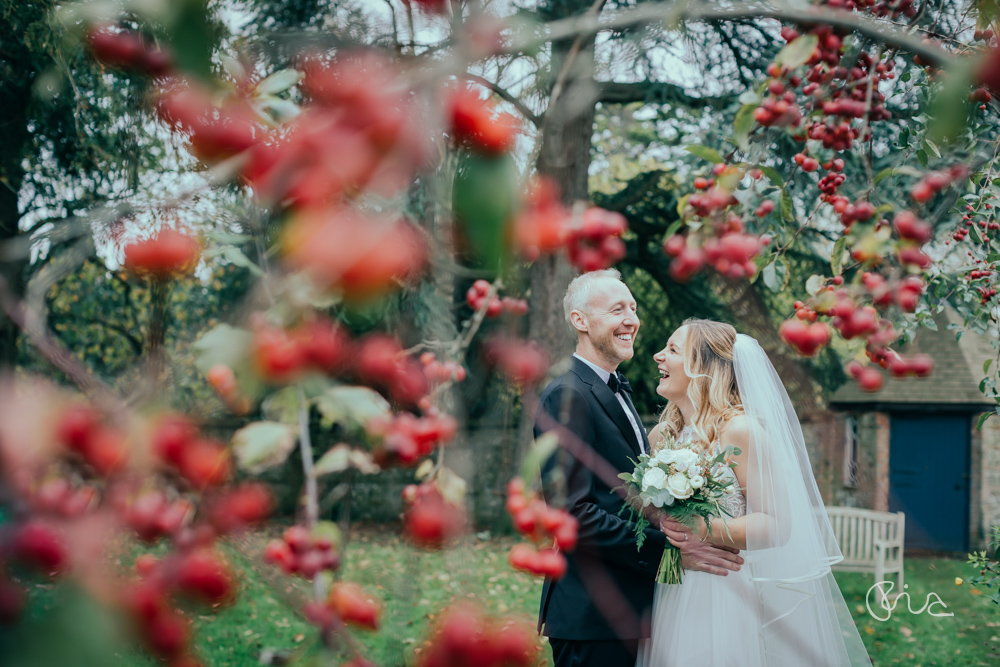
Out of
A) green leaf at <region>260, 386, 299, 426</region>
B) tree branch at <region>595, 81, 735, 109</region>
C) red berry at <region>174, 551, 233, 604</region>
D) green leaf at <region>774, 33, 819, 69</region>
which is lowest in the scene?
red berry at <region>174, 551, 233, 604</region>

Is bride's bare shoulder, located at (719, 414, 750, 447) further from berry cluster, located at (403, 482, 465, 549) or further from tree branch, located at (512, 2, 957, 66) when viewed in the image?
tree branch, located at (512, 2, 957, 66)

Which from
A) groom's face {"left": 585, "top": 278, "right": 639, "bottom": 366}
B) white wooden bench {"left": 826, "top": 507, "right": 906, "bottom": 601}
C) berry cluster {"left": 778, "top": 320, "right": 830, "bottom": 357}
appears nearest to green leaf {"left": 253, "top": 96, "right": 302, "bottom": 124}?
berry cluster {"left": 778, "top": 320, "right": 830, "bottom": 357}

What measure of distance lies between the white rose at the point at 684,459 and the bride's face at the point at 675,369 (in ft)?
1.45

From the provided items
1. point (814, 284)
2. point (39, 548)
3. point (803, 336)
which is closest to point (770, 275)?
point (814, 284)

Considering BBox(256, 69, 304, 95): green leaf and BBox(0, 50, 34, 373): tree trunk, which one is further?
BBox(0, 50, 34, 373): tree trunk

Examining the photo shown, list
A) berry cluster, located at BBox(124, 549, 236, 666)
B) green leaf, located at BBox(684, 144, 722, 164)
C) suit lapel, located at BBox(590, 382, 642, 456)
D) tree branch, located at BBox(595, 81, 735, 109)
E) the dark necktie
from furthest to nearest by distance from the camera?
tree branch, located at BBox(595, 81, 735, 109)
the dark necktie
suit lapel, located at BBox(590, 382, 642, 456)
green leaf, located at BBox(684, 144, 722, 164)
berry cluster, located at BBox(124, 549, 236, 666)

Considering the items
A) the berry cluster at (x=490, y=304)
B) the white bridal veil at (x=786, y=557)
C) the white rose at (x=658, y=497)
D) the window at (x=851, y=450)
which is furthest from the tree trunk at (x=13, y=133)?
the window at (x=851, y=450)

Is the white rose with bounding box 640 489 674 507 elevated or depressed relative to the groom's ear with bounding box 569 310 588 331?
depressed

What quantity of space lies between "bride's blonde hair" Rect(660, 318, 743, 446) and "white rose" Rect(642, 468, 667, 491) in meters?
0.43

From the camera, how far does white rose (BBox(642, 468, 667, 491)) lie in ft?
6.95

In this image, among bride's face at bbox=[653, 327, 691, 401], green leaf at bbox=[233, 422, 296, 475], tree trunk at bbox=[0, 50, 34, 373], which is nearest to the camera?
green leaf at bbox=[233, 422, 296, 475]

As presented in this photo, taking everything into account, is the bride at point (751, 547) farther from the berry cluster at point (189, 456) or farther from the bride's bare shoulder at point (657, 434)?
the berry cluster at point (189, 456)

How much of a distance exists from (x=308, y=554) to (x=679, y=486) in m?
1.53

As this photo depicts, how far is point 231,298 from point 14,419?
8.09 metres
